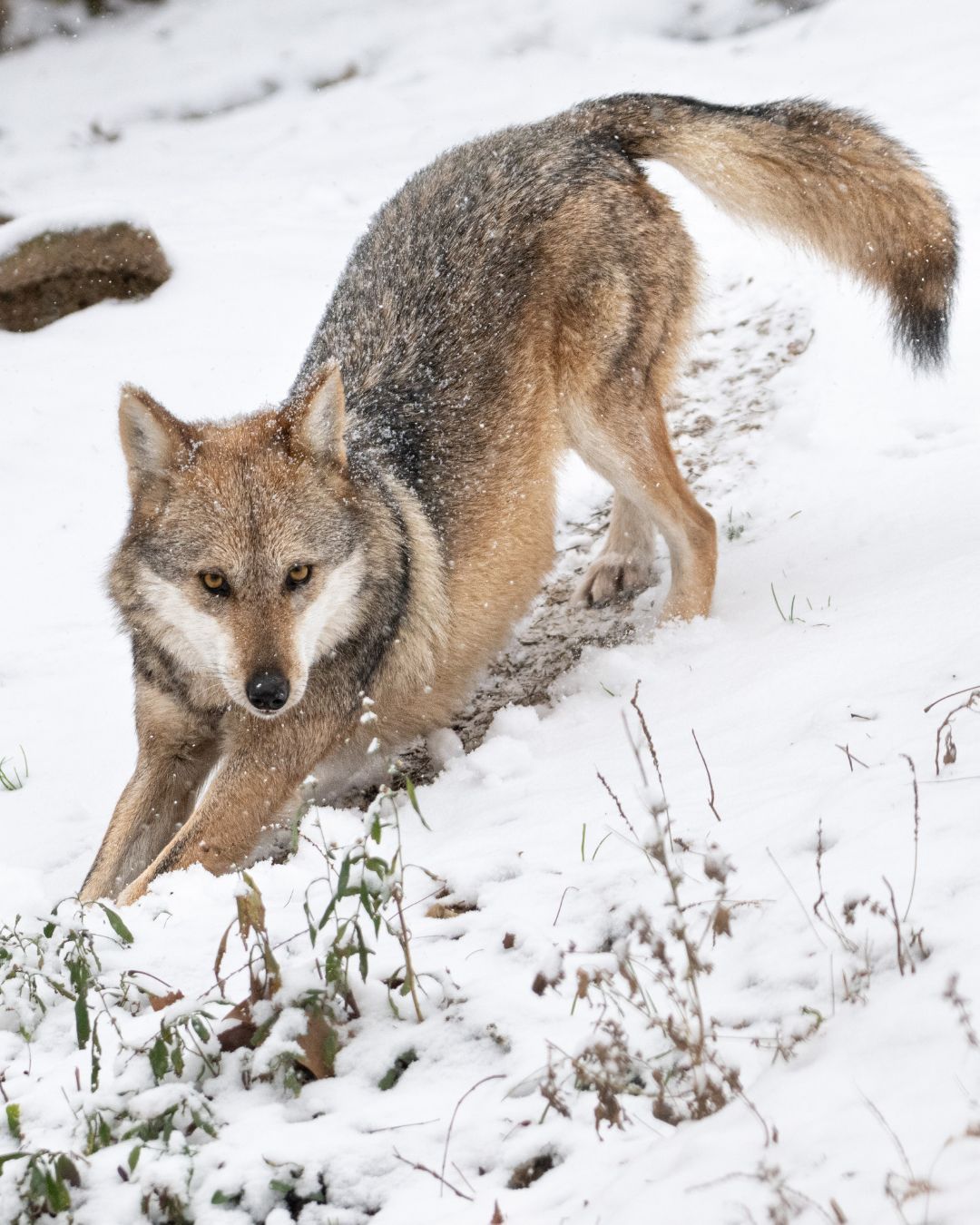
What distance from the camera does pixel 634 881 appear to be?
279 cm

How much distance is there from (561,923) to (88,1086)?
42.7 inches

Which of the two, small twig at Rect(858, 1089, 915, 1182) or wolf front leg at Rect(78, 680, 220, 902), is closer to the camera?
small twig at Rect(858, 1089, 915, 1182)

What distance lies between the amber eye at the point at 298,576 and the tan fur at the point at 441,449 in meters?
0.02

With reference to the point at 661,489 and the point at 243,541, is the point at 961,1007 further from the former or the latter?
the point at 661,489

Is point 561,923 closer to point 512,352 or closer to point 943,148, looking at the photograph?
point 512,352

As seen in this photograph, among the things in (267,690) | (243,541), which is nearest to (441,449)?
(243,541)

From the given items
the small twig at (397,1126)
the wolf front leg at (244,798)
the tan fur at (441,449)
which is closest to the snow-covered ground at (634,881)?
the small twig at (397,1126)

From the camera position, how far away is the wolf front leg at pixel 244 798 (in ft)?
13.5

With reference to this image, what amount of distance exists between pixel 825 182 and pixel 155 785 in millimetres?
3865

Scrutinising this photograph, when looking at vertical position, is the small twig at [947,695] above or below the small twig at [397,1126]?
above

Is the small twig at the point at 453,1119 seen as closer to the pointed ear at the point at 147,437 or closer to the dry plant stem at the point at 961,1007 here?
the dry plant stem at the point at 961,1007

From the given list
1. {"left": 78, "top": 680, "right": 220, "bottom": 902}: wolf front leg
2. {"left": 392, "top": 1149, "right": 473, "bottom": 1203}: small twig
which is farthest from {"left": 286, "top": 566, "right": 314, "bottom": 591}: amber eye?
{"left": 392, "top": 1149, "right": 473, "bottom": 1203}: small twig

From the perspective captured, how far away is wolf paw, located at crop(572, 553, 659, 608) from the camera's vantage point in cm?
583

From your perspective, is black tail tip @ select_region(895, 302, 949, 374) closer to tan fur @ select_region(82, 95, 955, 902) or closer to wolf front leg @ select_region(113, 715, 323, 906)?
tan fur @ select_region(82, 95, 955, 902)
